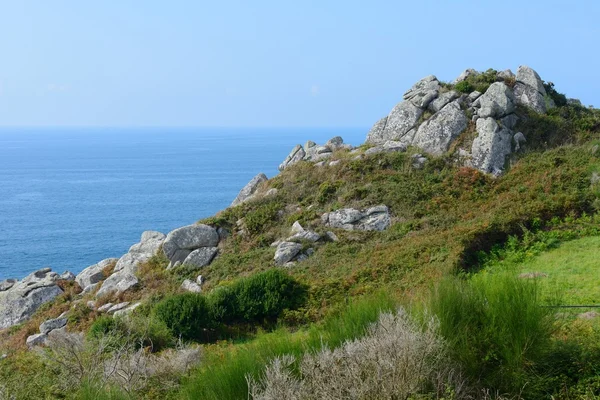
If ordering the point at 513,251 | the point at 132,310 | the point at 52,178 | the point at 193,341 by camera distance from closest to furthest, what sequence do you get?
the point at 193,341
the point at 513,251
the point at 132,310
the point at 52,178

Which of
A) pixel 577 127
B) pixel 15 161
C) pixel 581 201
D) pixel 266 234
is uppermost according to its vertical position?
pixel 577 127

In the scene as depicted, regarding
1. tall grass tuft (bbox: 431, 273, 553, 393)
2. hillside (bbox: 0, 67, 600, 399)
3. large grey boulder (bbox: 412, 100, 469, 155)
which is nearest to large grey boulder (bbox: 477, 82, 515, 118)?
hillside (bbox: 0, 67, 600, 399)

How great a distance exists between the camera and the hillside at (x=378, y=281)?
9.11 m

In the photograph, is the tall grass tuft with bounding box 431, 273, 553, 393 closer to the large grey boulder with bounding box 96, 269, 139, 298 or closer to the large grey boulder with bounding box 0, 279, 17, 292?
the large grey boulder with bounding box 96, 269, 139, 298

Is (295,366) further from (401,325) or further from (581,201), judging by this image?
(581,201)

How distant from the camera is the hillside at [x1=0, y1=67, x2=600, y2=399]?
9.11m

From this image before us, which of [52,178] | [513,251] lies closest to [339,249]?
[513,251]

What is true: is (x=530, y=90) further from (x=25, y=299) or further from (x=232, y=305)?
(x=25, y=299)

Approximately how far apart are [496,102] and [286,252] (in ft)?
39.6

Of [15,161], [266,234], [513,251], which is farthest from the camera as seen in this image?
[15,161]

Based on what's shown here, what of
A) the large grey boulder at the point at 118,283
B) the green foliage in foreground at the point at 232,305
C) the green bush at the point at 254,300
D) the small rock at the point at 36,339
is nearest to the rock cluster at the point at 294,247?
the green foliage in foreground at the point at 232,305

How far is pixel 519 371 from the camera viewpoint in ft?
30.2

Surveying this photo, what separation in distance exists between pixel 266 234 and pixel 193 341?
8.15m

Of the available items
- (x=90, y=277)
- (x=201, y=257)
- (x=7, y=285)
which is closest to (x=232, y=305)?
(x=201, y=257)
